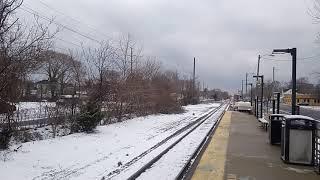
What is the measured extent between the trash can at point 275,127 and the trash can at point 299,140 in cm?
401

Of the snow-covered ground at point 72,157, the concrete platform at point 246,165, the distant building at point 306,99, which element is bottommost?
the concrete platform at point 246,165

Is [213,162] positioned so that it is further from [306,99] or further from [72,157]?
[306,99]

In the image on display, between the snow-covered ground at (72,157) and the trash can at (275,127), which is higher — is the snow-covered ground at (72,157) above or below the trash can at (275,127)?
below

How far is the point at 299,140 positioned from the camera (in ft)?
41.5

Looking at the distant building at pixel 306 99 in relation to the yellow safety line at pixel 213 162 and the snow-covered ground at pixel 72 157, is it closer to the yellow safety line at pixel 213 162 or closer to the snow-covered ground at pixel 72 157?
the yellow safety line at pixel 213 162

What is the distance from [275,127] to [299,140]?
483cm

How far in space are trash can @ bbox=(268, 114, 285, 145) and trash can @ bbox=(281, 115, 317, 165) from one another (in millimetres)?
4006

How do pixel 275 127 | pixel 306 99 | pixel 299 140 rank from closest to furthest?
1. pixel 299 140
2. pixel 275 127
3. pixel 306 99

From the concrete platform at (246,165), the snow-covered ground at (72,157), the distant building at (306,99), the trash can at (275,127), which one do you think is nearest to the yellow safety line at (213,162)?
the concrete platform at (246,165)

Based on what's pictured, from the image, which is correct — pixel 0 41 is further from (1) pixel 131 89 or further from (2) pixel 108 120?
(1) pixel 131 89

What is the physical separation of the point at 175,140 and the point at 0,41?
8.66m

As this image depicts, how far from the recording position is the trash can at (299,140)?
12609mm

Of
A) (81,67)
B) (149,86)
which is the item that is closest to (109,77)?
(81,67)

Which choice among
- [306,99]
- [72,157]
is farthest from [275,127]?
[306,99]
